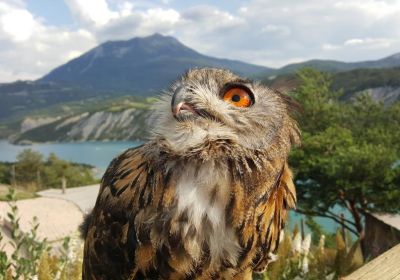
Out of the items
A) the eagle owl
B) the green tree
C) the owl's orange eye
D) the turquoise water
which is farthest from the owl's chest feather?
the turquoise water

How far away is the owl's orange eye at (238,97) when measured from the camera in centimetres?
237

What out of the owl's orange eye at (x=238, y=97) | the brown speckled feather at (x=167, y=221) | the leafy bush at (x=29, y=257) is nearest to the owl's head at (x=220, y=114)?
the owl's orange eye at (x=238, y=97)

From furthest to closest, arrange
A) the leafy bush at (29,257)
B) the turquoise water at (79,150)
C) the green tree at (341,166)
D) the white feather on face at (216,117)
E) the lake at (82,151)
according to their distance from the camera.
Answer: the turquoise water at (79,150) → the lake at (82,151) → the green tree at (341,166) → the leafy bush at (29,257) → the white feather on face at (216,117)

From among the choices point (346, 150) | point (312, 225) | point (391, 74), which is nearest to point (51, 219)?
point (312, 225)

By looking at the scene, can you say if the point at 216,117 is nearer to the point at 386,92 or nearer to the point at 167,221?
the point at 167,221

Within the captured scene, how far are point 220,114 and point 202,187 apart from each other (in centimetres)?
39

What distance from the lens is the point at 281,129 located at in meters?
2.48

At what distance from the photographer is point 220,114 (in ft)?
7.34

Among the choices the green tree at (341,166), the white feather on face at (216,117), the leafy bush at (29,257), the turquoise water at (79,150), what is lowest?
the turquoise water at (79,150)

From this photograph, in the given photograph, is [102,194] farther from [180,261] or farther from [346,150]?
[346,150]

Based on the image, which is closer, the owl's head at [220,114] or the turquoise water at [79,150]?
the owl's head at [220,114]

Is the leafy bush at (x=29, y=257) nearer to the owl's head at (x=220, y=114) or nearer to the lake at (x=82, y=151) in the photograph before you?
the owl's head at (x=220, y=114)

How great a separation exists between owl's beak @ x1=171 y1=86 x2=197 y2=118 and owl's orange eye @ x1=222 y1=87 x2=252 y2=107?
22 cm

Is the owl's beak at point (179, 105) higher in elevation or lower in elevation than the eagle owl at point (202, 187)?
higher
